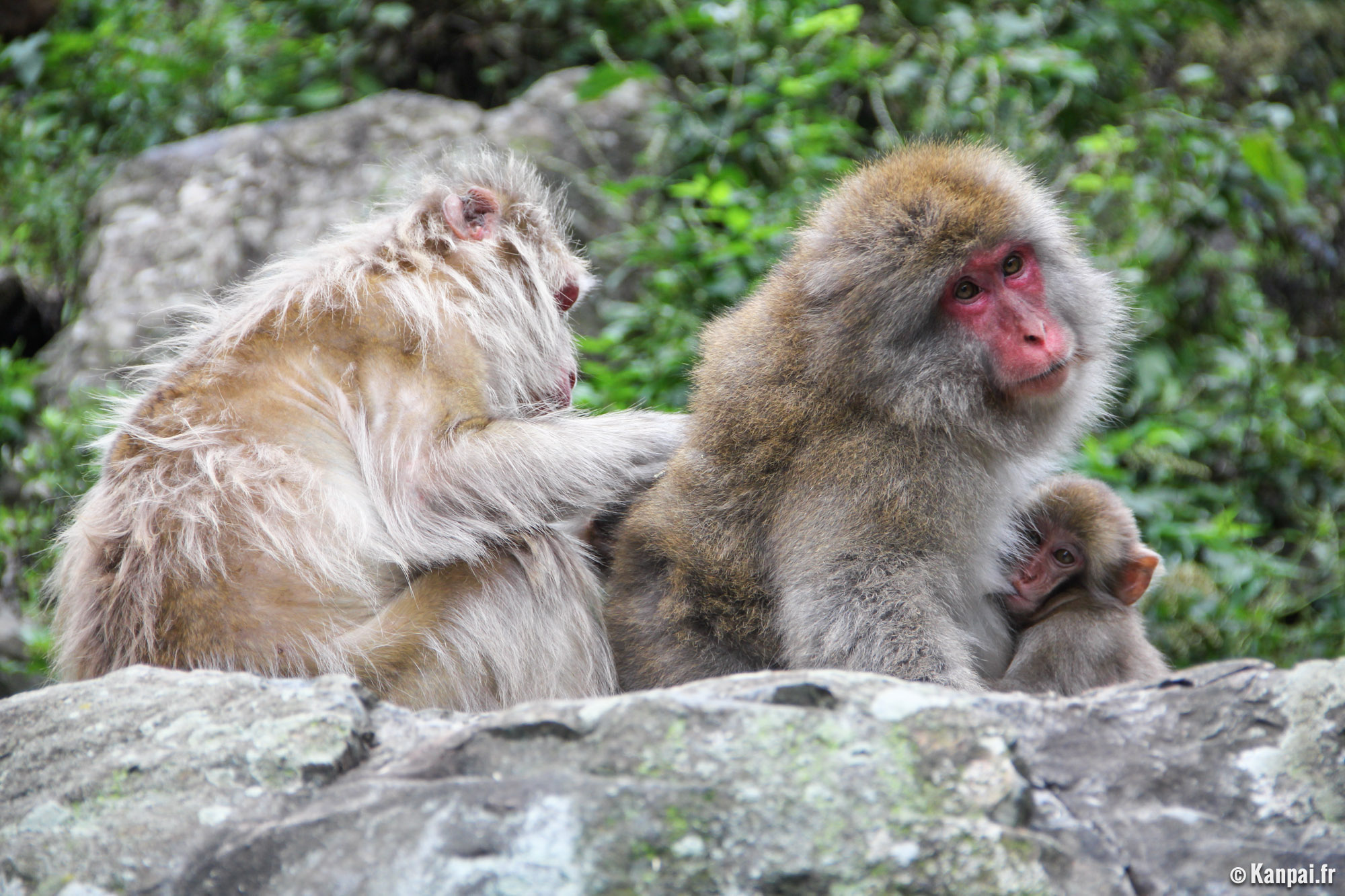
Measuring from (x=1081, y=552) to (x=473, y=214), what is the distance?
2.17 meters

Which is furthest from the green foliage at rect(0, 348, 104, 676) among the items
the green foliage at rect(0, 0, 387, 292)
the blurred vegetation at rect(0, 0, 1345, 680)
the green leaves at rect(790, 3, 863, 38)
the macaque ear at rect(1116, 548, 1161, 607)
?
the macaque ear at rect(1116, 548, 1161, 607)

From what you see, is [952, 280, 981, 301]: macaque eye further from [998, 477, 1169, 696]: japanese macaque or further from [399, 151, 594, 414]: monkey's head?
[399, 151, 594, 414]: monkey's head

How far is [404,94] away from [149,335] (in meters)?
2.24

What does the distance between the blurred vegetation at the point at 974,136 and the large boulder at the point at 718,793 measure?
3111 millimetres

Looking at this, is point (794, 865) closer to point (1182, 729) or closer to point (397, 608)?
point (1182, 729)

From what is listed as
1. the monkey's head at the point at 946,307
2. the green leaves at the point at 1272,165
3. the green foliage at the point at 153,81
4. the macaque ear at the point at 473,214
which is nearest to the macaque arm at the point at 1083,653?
the monkey's head at the point at 946,307

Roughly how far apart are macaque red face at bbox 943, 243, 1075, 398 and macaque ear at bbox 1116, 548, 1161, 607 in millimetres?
845

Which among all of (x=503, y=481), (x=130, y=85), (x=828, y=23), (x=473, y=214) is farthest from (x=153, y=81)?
(x=503, y=481)

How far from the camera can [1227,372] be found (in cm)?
666

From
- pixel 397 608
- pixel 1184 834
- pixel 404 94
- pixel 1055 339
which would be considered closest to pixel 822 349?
pixel 1055 339

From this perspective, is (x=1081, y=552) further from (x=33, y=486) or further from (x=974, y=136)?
(x=33, y=486)

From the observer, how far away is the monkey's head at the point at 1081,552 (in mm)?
3764

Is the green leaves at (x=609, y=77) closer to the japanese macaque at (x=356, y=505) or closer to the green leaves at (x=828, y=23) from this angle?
the green leaves at (x=828, y=23)

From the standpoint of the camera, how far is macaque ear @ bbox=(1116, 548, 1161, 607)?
3.76 m
